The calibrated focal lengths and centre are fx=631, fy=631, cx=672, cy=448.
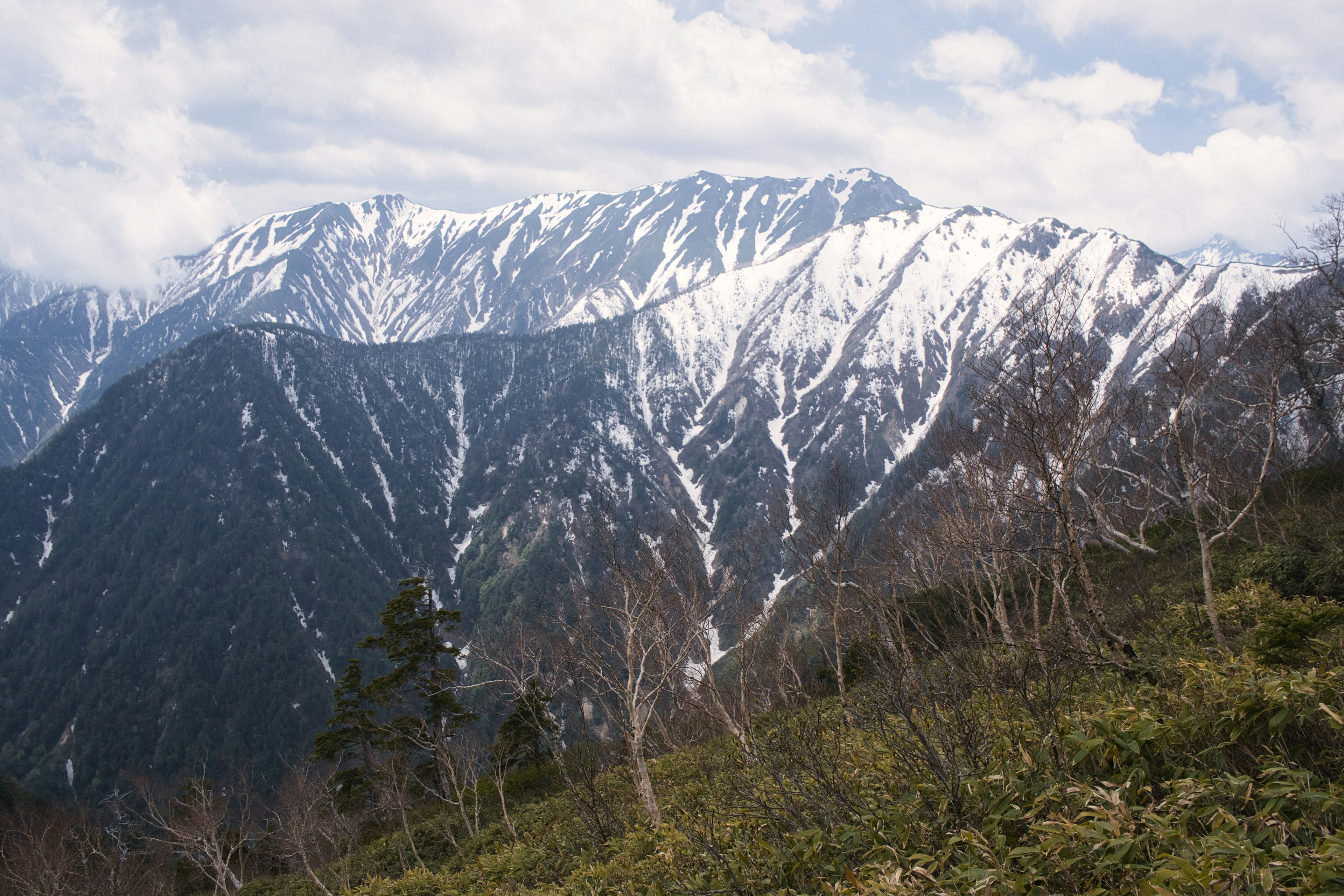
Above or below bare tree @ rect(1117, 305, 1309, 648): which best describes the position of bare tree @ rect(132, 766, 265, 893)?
below

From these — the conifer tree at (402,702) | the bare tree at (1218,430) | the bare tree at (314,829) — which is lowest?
the bare tree at (314,829)

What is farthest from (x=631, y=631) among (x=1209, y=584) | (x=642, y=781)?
(x=1209, y=584)

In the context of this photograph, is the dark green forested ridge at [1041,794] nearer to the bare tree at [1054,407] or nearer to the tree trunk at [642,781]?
the tree trunk at [642,781]

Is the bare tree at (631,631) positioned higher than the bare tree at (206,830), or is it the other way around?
the bare tree at (631,631)

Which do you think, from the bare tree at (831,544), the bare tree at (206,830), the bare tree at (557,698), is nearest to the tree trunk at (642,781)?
the bare tree at (557,698)

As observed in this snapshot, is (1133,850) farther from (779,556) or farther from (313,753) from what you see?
(779,556)

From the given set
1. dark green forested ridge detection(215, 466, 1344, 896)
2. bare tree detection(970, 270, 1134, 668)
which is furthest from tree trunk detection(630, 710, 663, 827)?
bare tree detection(970, 270, 1134, 668)

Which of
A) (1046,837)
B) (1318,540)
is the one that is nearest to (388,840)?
(1046,837)

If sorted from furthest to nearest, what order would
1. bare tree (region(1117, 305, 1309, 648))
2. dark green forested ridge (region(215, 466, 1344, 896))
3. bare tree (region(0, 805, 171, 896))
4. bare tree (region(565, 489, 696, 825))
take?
bare tree (region(0, 805, 171, 896)), bare tree (region(565, 489, 696, 825)), bare tree (region(1117, 305, 1309, 648)), dark green forested ridge (region(215, 466, 1344, 896))

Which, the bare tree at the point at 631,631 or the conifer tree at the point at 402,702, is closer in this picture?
the bare tree at the point at 631,631

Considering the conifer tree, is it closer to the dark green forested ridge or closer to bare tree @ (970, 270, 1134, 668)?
the dark green forested ridge

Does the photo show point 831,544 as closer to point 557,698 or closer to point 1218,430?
point 557,698

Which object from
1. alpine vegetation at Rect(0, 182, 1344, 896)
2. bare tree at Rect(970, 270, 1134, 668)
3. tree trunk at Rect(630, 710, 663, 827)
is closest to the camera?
alpine vegetation at Rect(0, 182, 1344, 896)

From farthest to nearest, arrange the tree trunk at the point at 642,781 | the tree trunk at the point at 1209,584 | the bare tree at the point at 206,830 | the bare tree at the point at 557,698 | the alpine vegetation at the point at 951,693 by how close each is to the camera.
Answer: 1. the bare tree at the point at 206,830
2. the tree trunk at the point at 642,781
3. the bare tree at the point at 557,698
4. the tree trunk at the point at 1209,584
5. the alpine vegetation at the point at 951,693
